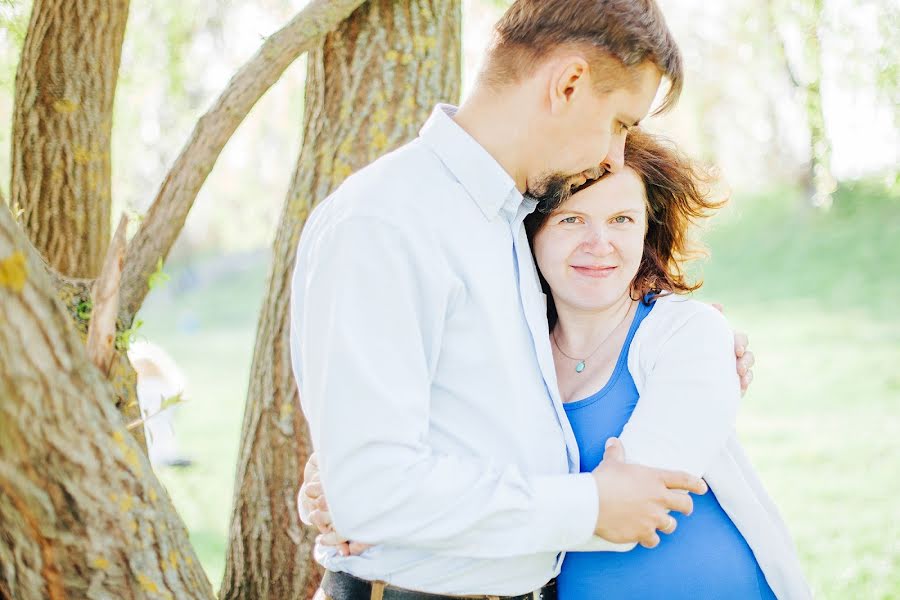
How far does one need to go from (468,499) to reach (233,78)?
1.53 meters

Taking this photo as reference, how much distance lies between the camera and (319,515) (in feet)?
6.39

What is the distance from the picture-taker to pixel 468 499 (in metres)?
1.58

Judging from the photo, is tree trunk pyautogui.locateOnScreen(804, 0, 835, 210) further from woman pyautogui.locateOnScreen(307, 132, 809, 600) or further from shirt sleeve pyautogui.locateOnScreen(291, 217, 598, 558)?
shirt sleeve pyautogui.locateOnScreen(291, 217, 598, 558)

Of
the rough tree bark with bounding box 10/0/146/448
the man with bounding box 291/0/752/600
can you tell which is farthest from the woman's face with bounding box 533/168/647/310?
the rough tree bark with bounding box 10/0/146/448

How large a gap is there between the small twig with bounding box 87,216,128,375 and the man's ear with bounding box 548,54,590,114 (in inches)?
33.2

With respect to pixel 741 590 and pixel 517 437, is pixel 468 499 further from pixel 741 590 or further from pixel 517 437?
pixel 741 590

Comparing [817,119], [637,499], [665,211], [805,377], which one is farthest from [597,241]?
[805,377]

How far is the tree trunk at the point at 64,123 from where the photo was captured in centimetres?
292

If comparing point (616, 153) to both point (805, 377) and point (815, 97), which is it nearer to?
point (815, 97)

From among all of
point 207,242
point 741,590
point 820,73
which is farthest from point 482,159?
point 207,242

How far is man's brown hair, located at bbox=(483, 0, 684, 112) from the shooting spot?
1.84m

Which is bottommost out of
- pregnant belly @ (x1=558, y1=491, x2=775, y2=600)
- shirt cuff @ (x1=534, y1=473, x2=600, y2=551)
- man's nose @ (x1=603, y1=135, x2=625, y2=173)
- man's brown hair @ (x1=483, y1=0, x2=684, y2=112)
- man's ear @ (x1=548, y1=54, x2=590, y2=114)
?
pregnant belly @ (x1=558, y1=491, x2=775, y2=600)

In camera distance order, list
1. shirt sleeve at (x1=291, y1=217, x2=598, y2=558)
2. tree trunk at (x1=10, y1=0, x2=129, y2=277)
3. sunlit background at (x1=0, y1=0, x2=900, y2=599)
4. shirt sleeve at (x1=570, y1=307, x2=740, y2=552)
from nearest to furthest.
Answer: shirt sleeve at (x1=291, y1=217, x2=598, y2=558) < shirt sleeve at (x1=570, y1=307, x2=740, y2=552) < tree trunk at (x1=10, y1=0, x2=129, y2=277) < sunlit background at (x1=0, y1=0, x2=900, y2=599)

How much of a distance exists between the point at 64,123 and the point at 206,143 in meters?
0.66
